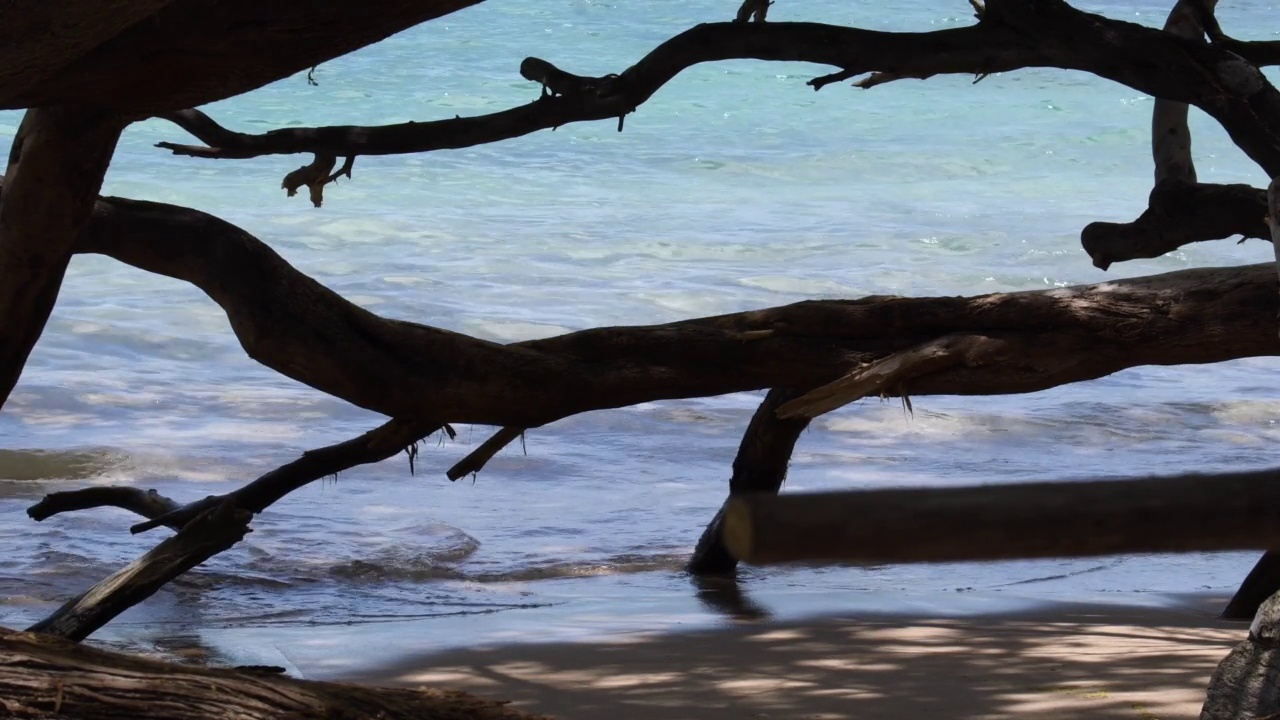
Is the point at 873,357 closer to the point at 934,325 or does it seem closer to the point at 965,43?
the point at 934,325

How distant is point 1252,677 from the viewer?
306cm

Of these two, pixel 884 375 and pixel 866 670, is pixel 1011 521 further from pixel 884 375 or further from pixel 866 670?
pixel 866 670

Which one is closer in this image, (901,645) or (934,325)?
(934,325)

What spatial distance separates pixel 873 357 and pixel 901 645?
3.00 ft

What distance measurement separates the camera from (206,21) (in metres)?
3.30

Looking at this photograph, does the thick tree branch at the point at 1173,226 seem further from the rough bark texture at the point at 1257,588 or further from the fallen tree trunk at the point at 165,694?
the fallen tree trunk at the point at 165,694

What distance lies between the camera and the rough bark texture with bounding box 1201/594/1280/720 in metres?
3.02

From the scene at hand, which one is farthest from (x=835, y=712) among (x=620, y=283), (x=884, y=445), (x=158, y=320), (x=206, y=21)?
(x=620, y=283)

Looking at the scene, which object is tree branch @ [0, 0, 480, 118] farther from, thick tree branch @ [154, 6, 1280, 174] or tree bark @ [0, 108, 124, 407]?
thick tree branch @ [154, 6, 1280, 174]

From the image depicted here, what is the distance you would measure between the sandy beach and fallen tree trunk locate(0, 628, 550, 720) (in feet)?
3.00

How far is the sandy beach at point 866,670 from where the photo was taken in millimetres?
3643

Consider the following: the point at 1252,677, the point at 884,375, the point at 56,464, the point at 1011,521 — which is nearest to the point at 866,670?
the point at 884,375

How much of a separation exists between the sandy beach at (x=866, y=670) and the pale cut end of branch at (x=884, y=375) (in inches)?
28.4

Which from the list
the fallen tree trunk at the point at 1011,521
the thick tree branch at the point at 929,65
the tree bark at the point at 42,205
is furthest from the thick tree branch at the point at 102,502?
the fallen tree trunk at the point at 1011,521
